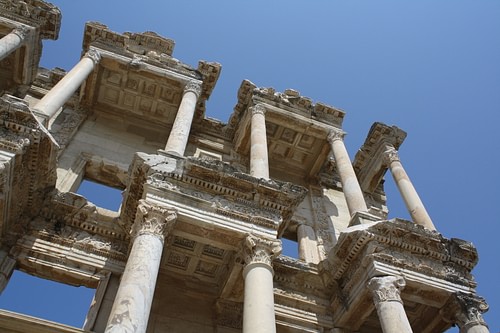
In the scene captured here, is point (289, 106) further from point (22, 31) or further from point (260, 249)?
point (22, 31)

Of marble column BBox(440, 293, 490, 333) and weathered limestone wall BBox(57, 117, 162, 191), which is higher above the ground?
marble column BBox(440, 293, 490, 333)

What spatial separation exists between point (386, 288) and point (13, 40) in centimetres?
1341

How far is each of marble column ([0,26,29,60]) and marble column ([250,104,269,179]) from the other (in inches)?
321

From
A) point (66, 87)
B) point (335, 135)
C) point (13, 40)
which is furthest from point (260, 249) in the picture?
point (13, 40)

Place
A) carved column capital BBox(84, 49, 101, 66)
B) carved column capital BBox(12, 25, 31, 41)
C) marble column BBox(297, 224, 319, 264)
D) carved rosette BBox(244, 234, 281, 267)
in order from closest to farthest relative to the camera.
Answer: carved rosette BBox(244, 234, 281, 267), marble column BBox(297, 224, 319, 264), carved column capital BBox(12, 25, 31, 41), carved column capital BBox(84, 49, 101, 66)

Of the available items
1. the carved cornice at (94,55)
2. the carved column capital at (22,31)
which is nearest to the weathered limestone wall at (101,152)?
the carved cornice at (94,55)

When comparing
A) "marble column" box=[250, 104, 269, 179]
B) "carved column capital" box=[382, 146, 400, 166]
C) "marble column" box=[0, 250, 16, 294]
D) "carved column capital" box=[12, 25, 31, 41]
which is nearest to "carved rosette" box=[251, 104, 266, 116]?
"marble column" box=[250, 104, 269, 179]

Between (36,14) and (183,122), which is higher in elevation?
(36,14)

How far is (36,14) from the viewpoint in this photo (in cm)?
1576

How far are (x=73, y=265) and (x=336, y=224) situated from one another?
948 centimetres

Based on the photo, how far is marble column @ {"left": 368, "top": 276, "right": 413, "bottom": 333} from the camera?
977 centimetres

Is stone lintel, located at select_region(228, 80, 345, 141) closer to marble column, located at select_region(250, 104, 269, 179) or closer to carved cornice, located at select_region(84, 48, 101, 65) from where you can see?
marble column, located at select_region(250, 104, 269, 179)

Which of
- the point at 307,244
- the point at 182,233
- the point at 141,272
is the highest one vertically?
the point at 141,272

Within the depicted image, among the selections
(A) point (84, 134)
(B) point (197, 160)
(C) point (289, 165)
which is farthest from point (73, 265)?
(C) point (289, 165)
